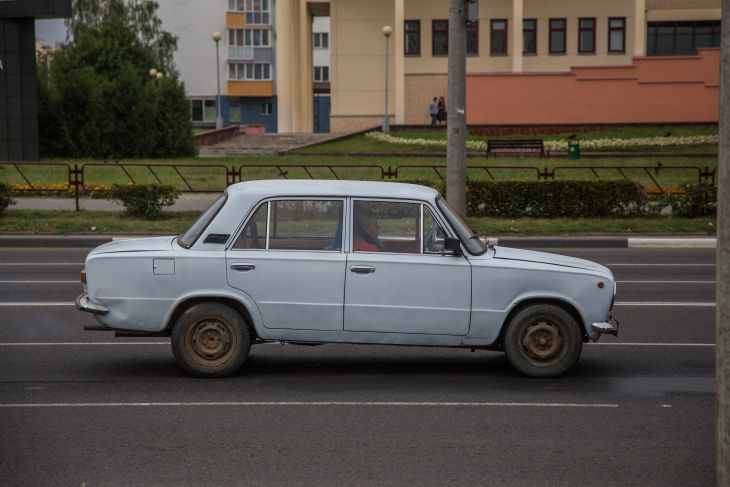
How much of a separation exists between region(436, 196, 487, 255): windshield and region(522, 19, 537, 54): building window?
174 ft

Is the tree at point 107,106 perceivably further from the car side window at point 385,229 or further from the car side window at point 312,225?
the car side window at point 385,229

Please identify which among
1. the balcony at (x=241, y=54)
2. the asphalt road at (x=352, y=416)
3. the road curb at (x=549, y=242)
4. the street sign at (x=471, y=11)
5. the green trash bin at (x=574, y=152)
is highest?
the balcony at (x=241, y=54)

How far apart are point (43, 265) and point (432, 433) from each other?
1159 cm

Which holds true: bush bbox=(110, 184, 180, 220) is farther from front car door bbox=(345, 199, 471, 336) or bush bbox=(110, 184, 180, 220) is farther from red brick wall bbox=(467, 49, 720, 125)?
red brick wall bbox=(467, 49, 720, 125)

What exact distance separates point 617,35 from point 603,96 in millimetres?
9261

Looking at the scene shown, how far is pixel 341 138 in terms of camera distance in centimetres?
5288

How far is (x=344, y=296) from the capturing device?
927 centimetres

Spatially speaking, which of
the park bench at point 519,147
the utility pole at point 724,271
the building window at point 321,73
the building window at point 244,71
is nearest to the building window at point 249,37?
the building window at point 244,71

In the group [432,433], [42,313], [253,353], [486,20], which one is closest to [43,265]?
[42,313]

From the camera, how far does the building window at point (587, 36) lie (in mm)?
61281

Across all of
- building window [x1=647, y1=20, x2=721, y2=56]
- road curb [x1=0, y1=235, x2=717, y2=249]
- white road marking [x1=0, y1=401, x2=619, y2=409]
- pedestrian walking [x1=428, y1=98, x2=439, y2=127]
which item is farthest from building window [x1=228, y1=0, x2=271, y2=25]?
white road marking [x1=0, y1=401, x2=619, y2=409]

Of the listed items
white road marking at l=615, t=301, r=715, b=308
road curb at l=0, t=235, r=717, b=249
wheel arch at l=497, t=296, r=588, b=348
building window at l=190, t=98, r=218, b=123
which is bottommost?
white road marking at l=615, t=301, r=715, b=308

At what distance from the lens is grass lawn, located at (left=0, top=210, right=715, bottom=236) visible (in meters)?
22.1

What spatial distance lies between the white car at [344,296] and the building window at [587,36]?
54.0m
